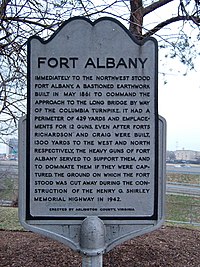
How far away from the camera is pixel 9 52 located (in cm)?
520

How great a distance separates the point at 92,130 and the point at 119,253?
259cm

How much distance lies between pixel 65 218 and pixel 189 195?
910 cm

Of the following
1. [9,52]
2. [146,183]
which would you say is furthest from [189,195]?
[146,183]

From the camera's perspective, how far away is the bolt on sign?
261cm

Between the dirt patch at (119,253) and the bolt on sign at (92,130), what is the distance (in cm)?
204

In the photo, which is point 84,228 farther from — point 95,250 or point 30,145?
point 30,145

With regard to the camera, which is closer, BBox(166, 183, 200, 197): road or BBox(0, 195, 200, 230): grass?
BBox(0, 195, 200, 230): grass

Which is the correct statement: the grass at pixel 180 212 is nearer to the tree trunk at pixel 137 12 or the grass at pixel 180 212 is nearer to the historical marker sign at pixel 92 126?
the tree trunk at pixel 137 12

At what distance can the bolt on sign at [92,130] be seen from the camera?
8.57ft

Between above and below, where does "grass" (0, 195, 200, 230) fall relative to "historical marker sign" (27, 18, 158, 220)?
below

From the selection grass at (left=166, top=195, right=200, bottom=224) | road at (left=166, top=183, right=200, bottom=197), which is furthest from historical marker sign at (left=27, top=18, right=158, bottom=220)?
road at (left=166, top=183, right=200, bottom=197)

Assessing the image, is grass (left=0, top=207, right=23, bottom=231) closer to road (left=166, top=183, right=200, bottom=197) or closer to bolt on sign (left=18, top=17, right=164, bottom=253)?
bolt on sign (left=18, top=17, right=164, bottom=253)

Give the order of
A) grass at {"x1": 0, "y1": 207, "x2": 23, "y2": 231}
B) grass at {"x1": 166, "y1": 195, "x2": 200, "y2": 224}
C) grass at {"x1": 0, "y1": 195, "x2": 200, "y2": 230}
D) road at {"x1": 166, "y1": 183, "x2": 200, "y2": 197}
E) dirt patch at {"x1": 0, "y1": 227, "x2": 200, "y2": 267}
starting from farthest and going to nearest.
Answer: road at {"x1": 166, "y1": 183, "x2": 200, "y2": 197} < grass at {"x1": 166, "y1": 195, "x2": 200, "y2": 224} < grass at {"x1": 0, "y1": 195, "x2": 200, "y2": 230} < grass at {"x1": 0, "y1": 207, "x2": 23, "y2": 231} < dirt patch at {"x1": 0, "y1": 227, "x2": 200, "y2": 267}

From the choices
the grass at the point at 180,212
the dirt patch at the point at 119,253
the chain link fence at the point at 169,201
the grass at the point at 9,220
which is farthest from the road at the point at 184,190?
the dirt patch at the point at 119,253
